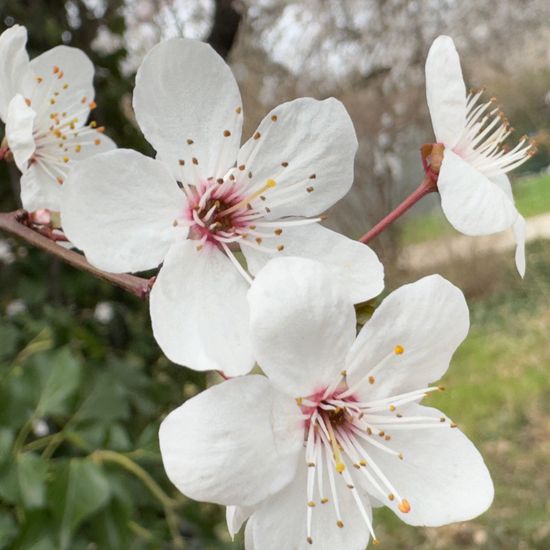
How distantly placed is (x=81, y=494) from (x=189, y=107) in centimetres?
56

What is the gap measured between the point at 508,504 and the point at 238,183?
2186mm

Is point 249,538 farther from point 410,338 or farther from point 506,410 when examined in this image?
point 506,410

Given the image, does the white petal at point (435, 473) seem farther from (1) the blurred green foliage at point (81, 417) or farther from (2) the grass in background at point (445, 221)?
(2) the grass in background at point (445, 221)

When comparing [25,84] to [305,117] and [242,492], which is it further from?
[242,492]

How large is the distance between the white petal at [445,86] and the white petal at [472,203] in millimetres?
42

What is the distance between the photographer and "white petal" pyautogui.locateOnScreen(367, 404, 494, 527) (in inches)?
20.4

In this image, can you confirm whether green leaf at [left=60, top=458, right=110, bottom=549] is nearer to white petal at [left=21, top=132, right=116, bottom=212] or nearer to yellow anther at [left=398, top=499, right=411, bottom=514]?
white petal at [left=21, top=132, right=116, bottom=212]

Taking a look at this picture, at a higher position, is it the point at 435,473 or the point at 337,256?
the point at 337,256

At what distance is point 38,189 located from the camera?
2.23 feet

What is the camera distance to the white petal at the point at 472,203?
0.50 meters

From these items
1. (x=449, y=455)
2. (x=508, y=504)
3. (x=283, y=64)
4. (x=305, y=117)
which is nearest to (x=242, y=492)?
(x=449, y=455)

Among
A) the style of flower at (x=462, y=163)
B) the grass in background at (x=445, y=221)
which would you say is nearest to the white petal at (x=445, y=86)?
the style of flower at (x=462, y=163)

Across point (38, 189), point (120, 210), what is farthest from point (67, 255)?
point (38, 189)

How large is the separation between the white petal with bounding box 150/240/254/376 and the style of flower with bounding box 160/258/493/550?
0.08ft
